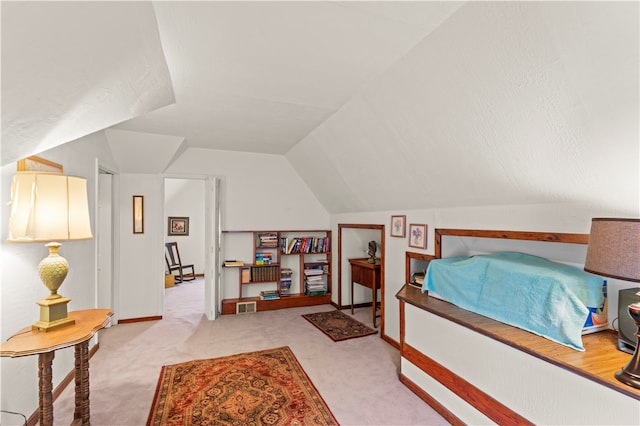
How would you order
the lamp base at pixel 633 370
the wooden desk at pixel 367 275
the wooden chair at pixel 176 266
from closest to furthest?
the lamp base at pixel 633 370
the wooden desk at pixel 367 275
the wooden chair at pixel 176 266

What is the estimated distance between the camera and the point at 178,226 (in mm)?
7715

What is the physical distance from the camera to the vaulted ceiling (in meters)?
1.23

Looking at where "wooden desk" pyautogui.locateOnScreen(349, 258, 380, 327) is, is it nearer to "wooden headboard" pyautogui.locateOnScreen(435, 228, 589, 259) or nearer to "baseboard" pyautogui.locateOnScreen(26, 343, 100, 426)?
"wooden headboard" pyautogui.locateOnScreen(435, 228, 589, 259)

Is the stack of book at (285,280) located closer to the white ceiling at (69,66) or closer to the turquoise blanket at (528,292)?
the turquoise blanket at (528,292)

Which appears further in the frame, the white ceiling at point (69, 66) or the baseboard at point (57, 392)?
the baseboard at point (57, 392)

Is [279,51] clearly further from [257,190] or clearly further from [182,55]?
[257,190]

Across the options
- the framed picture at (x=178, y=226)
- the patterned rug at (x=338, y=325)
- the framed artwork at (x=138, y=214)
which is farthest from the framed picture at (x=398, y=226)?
the framed picture at (x=178, y=226)

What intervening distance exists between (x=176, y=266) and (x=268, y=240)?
347 centimetres

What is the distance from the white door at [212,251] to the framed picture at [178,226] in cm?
358

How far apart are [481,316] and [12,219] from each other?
294 cm

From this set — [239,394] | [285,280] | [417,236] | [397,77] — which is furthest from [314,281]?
[397,77]

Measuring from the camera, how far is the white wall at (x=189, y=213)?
7.62m

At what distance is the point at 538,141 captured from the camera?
1767 mm

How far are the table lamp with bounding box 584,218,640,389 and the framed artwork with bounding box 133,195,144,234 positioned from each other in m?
4.71
